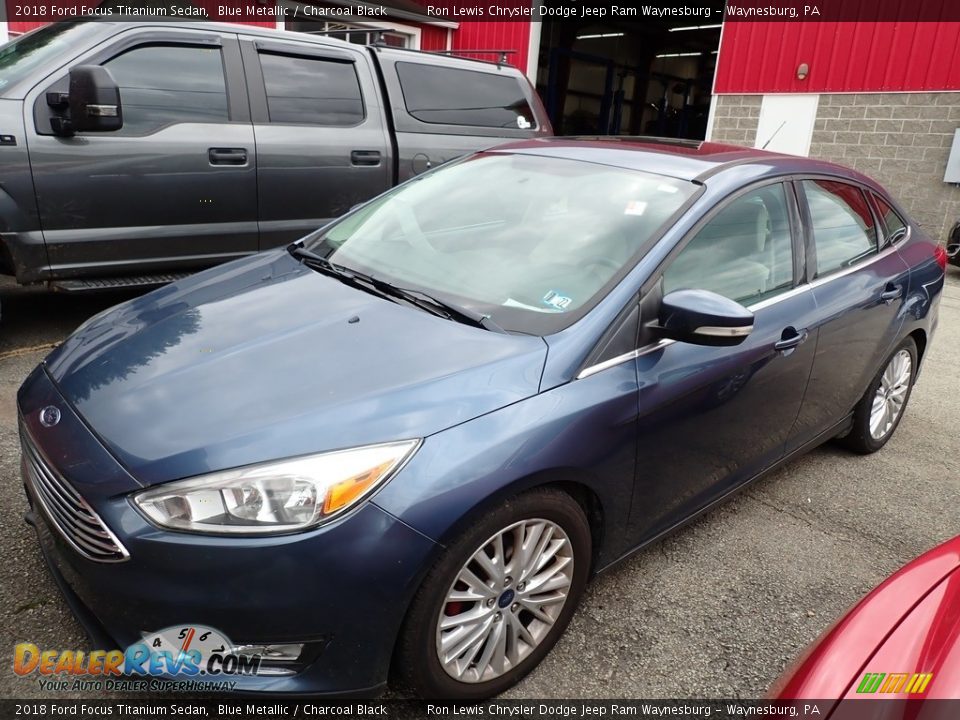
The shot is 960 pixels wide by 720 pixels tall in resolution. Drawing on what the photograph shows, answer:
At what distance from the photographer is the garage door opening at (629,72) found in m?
18.6

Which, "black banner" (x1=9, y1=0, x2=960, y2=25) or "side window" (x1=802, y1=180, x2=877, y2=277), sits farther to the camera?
"black banner" (x1=9, y1=0, x2=960, y2=25)

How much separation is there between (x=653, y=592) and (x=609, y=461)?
742mm

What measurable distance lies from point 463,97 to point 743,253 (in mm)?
3813

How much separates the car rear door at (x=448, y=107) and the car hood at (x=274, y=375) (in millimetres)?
3323

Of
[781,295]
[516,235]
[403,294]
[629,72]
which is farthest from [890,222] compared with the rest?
[629,72]

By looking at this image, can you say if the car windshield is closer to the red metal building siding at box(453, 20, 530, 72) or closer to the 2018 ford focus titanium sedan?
the 2018 ford focus titanium sedan

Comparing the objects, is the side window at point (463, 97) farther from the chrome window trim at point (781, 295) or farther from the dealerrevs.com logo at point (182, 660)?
the dealerrevs.com logo at point (182, 660)

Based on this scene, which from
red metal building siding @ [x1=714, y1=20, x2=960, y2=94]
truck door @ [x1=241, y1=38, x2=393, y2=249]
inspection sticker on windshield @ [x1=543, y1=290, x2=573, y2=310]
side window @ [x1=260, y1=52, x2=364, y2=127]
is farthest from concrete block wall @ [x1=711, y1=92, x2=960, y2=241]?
inspection sticker on windshield @ [x1=543, y1=290, x2=573, y2=310]

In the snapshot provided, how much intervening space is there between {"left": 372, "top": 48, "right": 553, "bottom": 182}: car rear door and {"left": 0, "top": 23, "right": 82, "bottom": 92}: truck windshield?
2058 mm

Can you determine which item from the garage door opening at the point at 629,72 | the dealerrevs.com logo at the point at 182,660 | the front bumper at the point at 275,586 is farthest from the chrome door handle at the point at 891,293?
the garage door opening at the point at 629,72

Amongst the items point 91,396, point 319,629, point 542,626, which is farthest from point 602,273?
point 91,396

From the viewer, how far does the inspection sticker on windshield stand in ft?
7.38

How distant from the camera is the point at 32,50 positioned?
4.30 meters

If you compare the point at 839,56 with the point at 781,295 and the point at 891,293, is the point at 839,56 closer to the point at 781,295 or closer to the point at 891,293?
the point at 891,293
